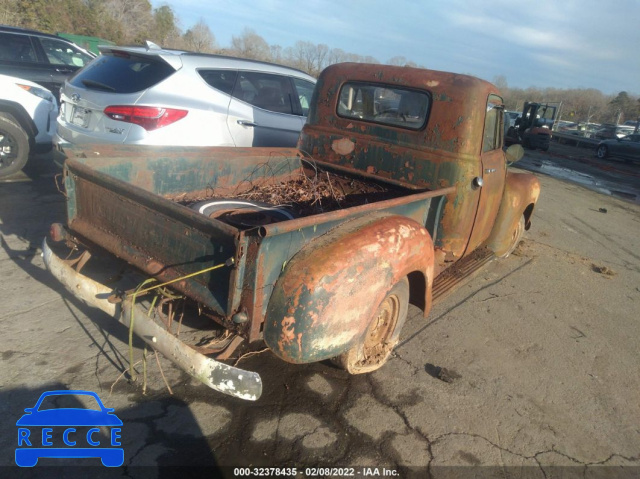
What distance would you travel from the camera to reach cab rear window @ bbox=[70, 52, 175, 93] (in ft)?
15.7

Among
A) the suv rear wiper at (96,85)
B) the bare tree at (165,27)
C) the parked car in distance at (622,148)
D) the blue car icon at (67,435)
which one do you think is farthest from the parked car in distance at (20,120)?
the bare tree at (165,27)

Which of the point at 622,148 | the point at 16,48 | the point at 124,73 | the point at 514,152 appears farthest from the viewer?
the point at 622,148

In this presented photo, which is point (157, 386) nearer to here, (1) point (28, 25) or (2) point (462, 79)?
(2) point (462, 79)

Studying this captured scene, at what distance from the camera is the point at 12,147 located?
620 centimetres

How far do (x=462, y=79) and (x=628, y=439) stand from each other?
112 inches

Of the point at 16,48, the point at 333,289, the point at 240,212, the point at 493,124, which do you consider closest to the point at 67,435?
the point at 333,289

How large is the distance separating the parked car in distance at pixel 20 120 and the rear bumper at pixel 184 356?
4.64 meters

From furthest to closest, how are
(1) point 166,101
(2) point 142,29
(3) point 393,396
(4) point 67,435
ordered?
Answer: 1. (2) point 142,29
2. (1) point 166,101
3. (3) point 393,396
4. (4) point 67,435

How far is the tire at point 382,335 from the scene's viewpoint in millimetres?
2900

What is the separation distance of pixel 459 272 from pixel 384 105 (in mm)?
1696

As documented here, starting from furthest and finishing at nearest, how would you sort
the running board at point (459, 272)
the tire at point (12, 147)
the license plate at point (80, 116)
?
the tire at point (12, 147), the license plate at point (80, 116), the running board at point (459, 272)

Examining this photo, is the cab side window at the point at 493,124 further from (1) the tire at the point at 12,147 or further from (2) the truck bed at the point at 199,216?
Answer: (1) the tire at the point at 12,147

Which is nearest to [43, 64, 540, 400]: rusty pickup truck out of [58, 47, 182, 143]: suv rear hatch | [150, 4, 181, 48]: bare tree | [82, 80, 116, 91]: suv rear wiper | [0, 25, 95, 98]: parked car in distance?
[58, 47, 182, 143]: suv rear hatch

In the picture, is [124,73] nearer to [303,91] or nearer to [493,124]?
[303,91]
